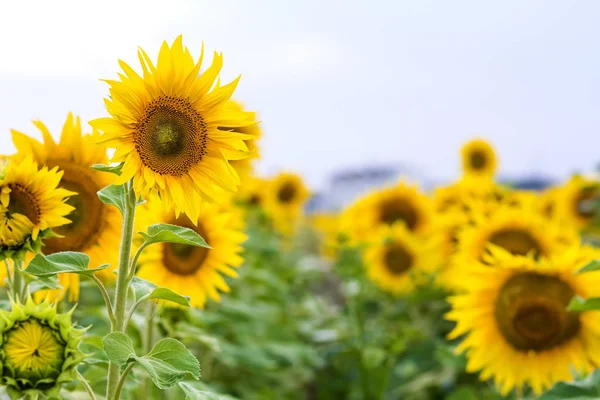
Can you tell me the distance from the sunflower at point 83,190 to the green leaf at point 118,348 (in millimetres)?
517

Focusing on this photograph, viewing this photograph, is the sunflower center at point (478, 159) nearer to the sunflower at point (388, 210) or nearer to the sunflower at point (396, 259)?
the sunflower at point (388, 210)

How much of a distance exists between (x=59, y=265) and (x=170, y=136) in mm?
279

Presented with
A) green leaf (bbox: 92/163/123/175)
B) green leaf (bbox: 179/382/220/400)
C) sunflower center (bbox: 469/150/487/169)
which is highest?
sunflower center (bbox: 469/150/487/169)

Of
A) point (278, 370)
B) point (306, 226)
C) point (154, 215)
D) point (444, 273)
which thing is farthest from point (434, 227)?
point (306, 226)

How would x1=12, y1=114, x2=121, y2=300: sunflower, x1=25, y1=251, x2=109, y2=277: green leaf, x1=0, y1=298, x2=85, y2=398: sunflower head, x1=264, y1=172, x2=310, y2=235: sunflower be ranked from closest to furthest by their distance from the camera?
x1=0, y1=298, x2=85, y2=398: sunflower head
x1=25, y1=251, x2=109, y2=277: green leaf
x1=12, y1=114, x2=121, y2=300: sunflower
x1=264, y1=172, x2=310, y2=235: sunflower

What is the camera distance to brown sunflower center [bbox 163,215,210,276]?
202 centimetres

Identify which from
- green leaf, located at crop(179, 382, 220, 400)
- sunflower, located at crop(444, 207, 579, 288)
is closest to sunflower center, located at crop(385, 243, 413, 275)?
sunflower, located at crop(444, 207, 579, 288)

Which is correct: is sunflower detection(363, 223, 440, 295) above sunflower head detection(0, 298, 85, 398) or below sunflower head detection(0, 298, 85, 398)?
above

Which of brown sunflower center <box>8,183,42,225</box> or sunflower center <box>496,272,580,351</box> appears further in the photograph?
sunflower center <box>496,272,580,351</box>

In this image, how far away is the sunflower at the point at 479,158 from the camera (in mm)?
5199

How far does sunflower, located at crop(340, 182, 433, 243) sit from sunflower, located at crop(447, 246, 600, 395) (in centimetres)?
186

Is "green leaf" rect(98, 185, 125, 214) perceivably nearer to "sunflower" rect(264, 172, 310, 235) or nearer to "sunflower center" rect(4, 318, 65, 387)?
"sunflower center" rect(4, 318, 65, 387)

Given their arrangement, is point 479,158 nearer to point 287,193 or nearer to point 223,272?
point 287,193

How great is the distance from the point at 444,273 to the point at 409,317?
976 mm
